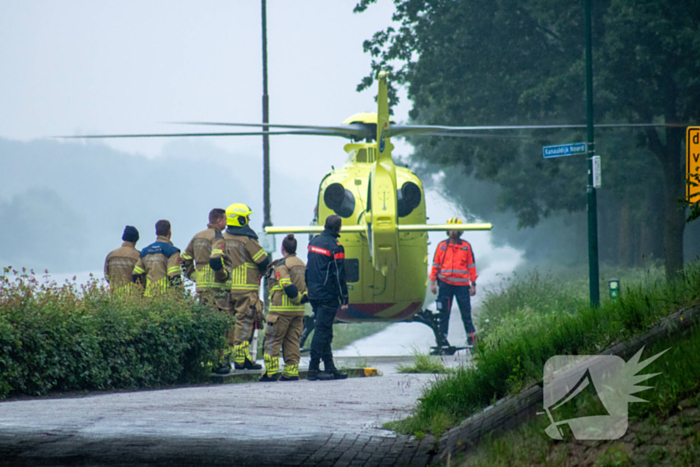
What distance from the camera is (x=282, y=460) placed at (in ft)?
17.1

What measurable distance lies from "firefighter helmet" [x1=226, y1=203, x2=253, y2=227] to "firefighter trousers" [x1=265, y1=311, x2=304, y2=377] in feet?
4.46

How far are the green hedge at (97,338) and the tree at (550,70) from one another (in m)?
12.4

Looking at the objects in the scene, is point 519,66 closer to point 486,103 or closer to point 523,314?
point 486,103

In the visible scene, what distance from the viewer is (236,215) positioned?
11148 millimetres

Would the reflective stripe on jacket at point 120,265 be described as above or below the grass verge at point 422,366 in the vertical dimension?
above

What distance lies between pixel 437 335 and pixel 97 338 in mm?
7414

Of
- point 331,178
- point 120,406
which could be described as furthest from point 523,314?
point 120,406

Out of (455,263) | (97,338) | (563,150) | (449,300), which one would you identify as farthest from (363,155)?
(97,338)

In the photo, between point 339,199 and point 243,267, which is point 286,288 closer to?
point 243,267

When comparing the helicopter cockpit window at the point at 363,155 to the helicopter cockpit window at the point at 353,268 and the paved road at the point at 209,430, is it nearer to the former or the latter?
the helicopter cockpit window at the point at 353,268

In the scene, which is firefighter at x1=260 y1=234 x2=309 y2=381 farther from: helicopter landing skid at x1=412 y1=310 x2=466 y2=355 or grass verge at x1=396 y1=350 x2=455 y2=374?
helicopter landing skid at x1=412 y1=310 x2=466 y2=355

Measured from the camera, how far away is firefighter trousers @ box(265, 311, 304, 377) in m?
10.6

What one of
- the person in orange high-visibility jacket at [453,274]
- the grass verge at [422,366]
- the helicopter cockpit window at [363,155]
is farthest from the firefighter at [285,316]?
the helicopter cockpit window at [363,155]

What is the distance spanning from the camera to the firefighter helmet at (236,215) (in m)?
11.1
